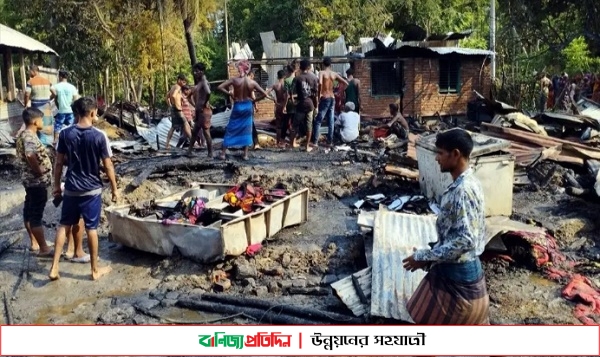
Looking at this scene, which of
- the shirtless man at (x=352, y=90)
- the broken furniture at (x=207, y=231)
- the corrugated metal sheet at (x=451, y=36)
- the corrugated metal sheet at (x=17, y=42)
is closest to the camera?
the broken furniture at (x=207, y=231)

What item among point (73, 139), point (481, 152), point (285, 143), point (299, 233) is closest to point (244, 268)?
point (299, 233)

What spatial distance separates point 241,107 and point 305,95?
150 centimetres

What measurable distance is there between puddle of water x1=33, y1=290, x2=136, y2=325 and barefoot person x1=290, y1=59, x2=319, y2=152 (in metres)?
6.09

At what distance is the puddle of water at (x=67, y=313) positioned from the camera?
4.90 metres

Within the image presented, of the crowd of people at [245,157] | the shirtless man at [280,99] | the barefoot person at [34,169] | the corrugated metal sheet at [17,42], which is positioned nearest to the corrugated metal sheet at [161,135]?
the crowd of people at [245,157]

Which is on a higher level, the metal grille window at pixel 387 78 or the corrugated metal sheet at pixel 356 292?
the metal grille window at pixel 387 78

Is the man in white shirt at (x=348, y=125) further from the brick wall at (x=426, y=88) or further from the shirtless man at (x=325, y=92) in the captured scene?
the brick wall at (x=426, y=88)

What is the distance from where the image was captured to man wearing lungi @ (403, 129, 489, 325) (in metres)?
3.14

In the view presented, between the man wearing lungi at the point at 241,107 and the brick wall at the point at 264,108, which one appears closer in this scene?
the man wearing lungi at the point at 241,107

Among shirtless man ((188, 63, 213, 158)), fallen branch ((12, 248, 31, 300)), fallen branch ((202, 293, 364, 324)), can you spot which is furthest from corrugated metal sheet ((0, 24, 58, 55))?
fallen branch ((202, 293, 364, 324))

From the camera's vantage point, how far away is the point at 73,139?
5371mm

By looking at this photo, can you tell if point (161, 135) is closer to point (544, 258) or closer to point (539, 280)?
point (544, 258)

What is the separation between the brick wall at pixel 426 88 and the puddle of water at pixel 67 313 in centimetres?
1351

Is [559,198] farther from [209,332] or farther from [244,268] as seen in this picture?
[209,332]
